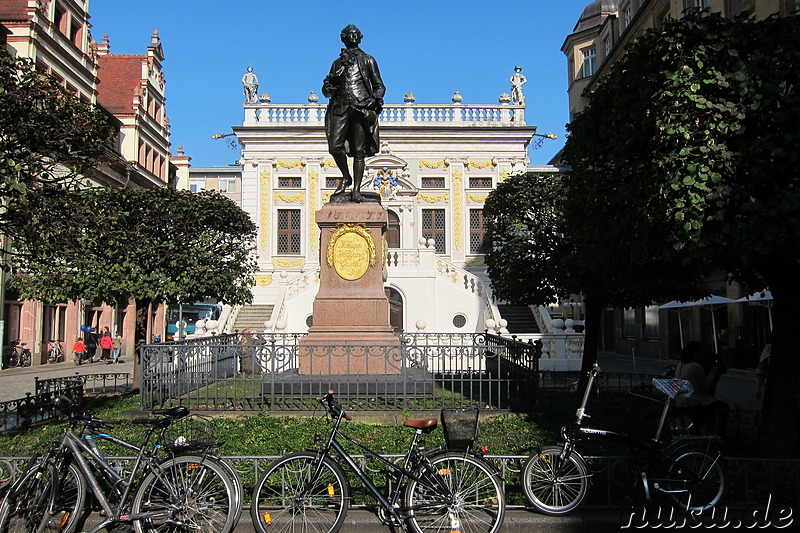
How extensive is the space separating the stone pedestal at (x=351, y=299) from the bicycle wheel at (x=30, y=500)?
5007 mm

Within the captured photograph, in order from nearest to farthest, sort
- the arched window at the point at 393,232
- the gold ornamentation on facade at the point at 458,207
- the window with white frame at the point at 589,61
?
the arched window at the point at 393,232, the gold ornamentation on facade at the point at 458,207, the window with white frame at the point at 589,61

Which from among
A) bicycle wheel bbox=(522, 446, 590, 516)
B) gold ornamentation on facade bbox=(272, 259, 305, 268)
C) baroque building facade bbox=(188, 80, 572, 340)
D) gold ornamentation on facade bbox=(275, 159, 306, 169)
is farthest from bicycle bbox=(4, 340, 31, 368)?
bicycle wheel bbox=(522, 446, 590, 516)

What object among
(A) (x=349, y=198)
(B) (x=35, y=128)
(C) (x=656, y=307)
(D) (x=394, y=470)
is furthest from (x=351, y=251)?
(C) (x=656, y=307)

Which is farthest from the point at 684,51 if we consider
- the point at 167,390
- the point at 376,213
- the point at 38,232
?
the point at 167,390

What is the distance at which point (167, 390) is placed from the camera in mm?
11164

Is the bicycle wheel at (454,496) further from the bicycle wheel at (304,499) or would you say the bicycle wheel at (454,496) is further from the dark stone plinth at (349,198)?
the dark stone plinth at (349,198)

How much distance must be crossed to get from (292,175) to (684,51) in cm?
3061

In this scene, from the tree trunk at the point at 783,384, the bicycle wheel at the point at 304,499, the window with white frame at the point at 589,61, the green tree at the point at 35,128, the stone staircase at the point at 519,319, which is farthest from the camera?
the window with white frame at the point at 589,61

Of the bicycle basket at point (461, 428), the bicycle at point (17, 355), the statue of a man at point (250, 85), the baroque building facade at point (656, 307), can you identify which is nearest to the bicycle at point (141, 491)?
the bicycle basket at point (461, 428)

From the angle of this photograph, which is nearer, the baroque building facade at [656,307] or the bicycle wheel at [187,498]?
the bicycle wheel at [187,498]

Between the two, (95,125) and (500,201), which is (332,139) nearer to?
(95,125)

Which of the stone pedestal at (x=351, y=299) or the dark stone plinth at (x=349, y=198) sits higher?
the dark stone plinth at (x=349, y=198)

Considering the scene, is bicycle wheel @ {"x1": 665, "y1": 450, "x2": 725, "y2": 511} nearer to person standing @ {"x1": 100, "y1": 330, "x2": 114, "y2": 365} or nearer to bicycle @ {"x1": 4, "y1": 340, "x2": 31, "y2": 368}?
bicycle @ {"x1": 4, "y1": 340, "x2": 31, "y2": 368}

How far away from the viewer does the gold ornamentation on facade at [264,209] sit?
1394 inches
